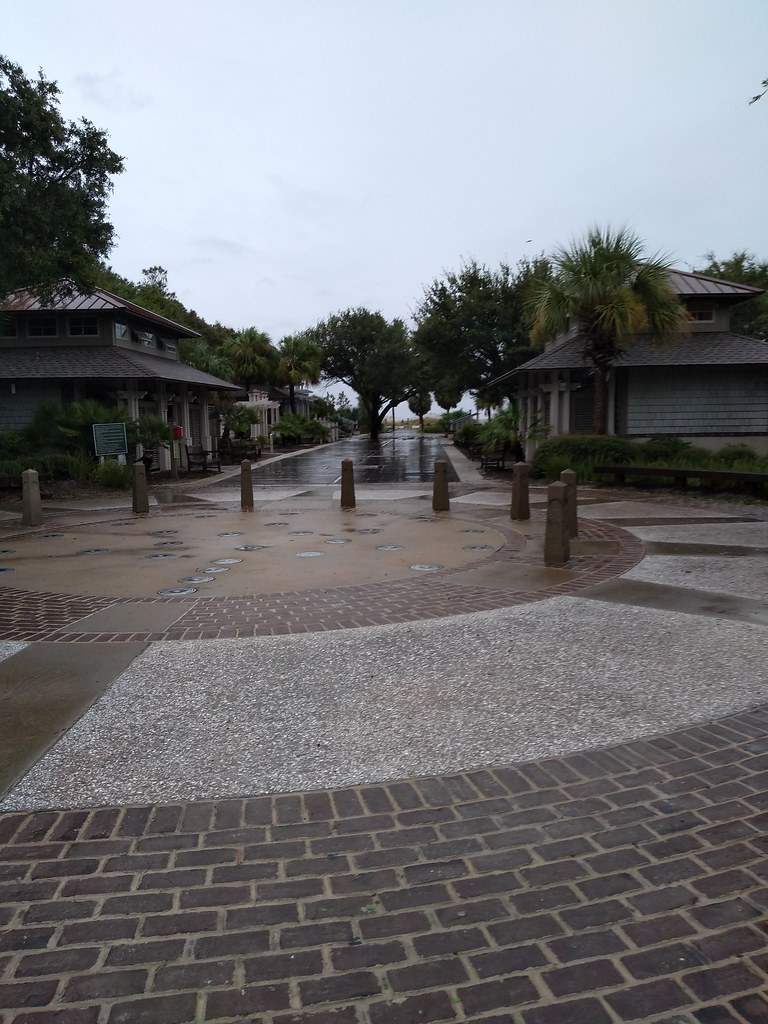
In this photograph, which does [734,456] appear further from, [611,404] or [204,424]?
[204,424]

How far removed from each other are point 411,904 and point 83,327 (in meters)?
25.7

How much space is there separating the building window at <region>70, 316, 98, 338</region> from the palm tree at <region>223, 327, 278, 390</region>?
67.4ft

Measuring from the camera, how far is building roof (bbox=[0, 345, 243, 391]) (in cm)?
2245

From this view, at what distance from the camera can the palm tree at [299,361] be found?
5353cm

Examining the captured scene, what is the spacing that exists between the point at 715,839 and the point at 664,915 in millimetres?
592

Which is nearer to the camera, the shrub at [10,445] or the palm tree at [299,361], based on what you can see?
the shrub at [10,445]

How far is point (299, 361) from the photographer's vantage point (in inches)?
2141

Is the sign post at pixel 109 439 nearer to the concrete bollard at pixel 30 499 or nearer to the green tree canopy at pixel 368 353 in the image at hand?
the concrete bollard at pixel 30 499

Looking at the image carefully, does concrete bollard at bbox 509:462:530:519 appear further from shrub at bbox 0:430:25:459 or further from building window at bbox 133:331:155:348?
building window at bbox 133:331:155:348

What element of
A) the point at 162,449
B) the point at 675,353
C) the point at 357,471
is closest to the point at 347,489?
the point at 162,449

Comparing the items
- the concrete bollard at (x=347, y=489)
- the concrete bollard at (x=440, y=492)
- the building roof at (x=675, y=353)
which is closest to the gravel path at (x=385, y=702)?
the concrete bollard at (x=440, y=492)

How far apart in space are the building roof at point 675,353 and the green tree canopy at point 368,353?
3516 cm

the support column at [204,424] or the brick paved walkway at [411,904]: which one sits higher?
the support column at [204,424]

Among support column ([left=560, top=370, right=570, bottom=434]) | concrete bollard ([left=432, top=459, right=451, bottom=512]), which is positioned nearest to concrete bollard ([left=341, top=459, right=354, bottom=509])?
concrete bollard ([left=432, top=459, right=451, bottom=512])
